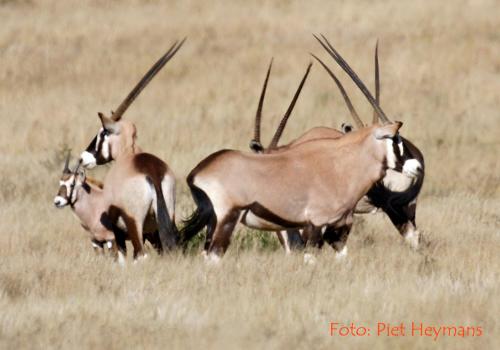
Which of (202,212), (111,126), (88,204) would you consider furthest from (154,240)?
(202,212)

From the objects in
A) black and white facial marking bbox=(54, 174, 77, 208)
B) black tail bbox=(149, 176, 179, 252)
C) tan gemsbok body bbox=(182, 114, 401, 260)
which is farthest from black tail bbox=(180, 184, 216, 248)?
black and white facial marking bbox=(54, 174, 77, 208)

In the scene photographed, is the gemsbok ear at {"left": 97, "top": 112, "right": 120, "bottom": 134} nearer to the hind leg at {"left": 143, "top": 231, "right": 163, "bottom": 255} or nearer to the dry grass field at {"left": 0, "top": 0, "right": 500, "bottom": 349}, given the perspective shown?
the hind leg at {"left": 143, "top": 231, "right": 163, "bottom": 255}

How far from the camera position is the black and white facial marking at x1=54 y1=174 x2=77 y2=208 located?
1107 centimetres

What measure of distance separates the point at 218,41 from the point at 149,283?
55.7 feet

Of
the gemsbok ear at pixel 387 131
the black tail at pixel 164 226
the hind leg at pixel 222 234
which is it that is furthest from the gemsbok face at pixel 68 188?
the gemsbok ear at pixel 387 131

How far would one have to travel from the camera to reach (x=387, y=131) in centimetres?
999

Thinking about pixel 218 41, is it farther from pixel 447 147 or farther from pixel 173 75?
pixel 447 147

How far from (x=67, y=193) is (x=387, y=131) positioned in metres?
2.65

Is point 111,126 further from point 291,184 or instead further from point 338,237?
point 338,237

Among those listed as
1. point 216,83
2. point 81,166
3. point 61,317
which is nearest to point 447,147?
point 216,83

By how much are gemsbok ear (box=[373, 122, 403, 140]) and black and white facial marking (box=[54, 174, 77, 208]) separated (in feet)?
8.34

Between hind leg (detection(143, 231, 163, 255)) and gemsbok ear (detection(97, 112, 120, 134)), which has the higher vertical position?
gemsbok ear (detection(97, 112, 120, 134))

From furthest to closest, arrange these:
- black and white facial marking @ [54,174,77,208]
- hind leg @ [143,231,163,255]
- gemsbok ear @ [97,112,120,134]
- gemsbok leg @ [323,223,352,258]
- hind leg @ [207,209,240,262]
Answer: black and white facial marking @ [54,174,77,208] < hind leg @ [143,231,163,255] < gemsbok ear @ [97,112,120,134] < gemsbok leg @ [323,223,352,258] < hind leg @ [207,209,240,262]

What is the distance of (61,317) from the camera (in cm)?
774
